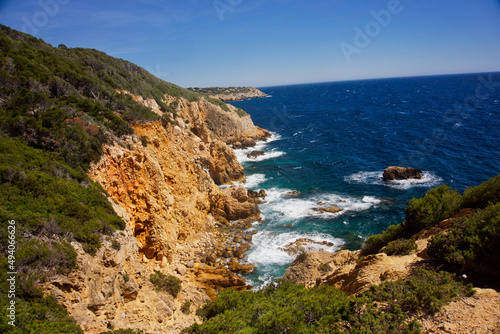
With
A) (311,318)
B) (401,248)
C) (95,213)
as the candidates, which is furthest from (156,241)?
(401,248)

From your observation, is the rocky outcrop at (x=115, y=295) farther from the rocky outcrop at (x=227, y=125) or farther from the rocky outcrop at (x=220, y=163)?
the rocky outcrop at (x=227, y=125)

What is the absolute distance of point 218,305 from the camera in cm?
1074

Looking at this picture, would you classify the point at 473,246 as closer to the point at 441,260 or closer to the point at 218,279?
the point at 441,260

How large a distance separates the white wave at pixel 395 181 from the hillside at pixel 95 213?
19.7 m

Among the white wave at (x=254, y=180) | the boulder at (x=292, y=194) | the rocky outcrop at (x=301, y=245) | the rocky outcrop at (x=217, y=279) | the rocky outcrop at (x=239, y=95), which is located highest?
the rocky outcrop at (x=239, y=95)

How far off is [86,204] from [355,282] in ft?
40.3

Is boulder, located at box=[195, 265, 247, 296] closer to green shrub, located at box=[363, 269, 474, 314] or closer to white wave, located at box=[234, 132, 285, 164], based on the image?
green shrub, located at box=[363, 269, 474, 314]

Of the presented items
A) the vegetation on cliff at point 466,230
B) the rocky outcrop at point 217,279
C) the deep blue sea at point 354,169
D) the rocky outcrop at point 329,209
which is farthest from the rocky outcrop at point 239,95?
the vegetation on cliff at point 466,230

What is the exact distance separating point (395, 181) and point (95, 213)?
3463 cm

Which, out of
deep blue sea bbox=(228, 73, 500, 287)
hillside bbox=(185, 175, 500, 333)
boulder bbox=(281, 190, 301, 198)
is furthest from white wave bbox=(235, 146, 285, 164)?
hillside bbox=(185, 175, 500, 333)

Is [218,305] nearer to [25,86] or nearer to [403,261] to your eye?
[403,261]

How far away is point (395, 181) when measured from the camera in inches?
1335

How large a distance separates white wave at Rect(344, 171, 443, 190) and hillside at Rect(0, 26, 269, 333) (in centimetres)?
1966

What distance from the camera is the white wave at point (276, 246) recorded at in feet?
69.7
